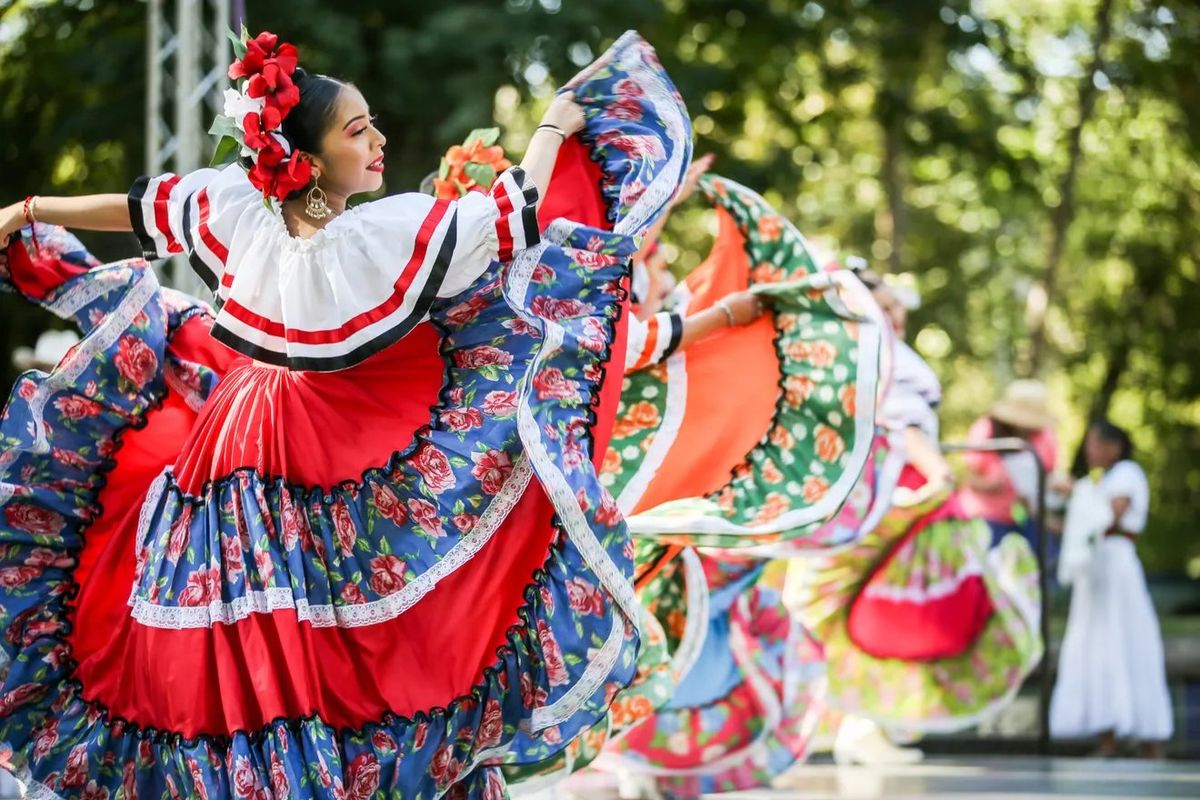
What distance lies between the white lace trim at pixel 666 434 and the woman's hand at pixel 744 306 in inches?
5.6

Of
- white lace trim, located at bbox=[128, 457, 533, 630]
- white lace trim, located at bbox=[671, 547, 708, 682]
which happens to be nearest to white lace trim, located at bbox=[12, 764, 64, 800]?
white lace trim, located at bbox=[128, 457, 533, 630]

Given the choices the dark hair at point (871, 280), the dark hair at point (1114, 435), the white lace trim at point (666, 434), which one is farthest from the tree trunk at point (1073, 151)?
the white lace trim at point (666, 434)

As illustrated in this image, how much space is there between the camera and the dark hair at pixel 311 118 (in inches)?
111

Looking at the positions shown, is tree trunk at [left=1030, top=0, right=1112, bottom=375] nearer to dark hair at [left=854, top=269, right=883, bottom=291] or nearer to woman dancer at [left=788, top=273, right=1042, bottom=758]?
woman dancer at [left=788, top=273, right=1042, bottom=758]

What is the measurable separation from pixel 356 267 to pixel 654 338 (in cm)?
109

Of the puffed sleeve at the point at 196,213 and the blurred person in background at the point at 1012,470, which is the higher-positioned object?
the puffed sleeve at the point at 196,213

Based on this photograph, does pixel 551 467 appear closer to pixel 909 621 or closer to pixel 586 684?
pixel 586 684

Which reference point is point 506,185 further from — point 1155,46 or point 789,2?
point 1155,46

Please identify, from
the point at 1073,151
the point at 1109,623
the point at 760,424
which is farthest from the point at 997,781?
the point at 1073,151

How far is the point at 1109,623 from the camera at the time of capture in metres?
6.90

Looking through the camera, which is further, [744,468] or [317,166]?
[744,468]

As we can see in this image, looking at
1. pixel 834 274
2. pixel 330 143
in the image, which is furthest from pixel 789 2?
pixel 330 143

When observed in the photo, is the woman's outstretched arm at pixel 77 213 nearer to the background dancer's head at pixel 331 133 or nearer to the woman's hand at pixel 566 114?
the background dancer's head at pixel 331 133

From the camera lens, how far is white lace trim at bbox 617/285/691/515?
363cm
